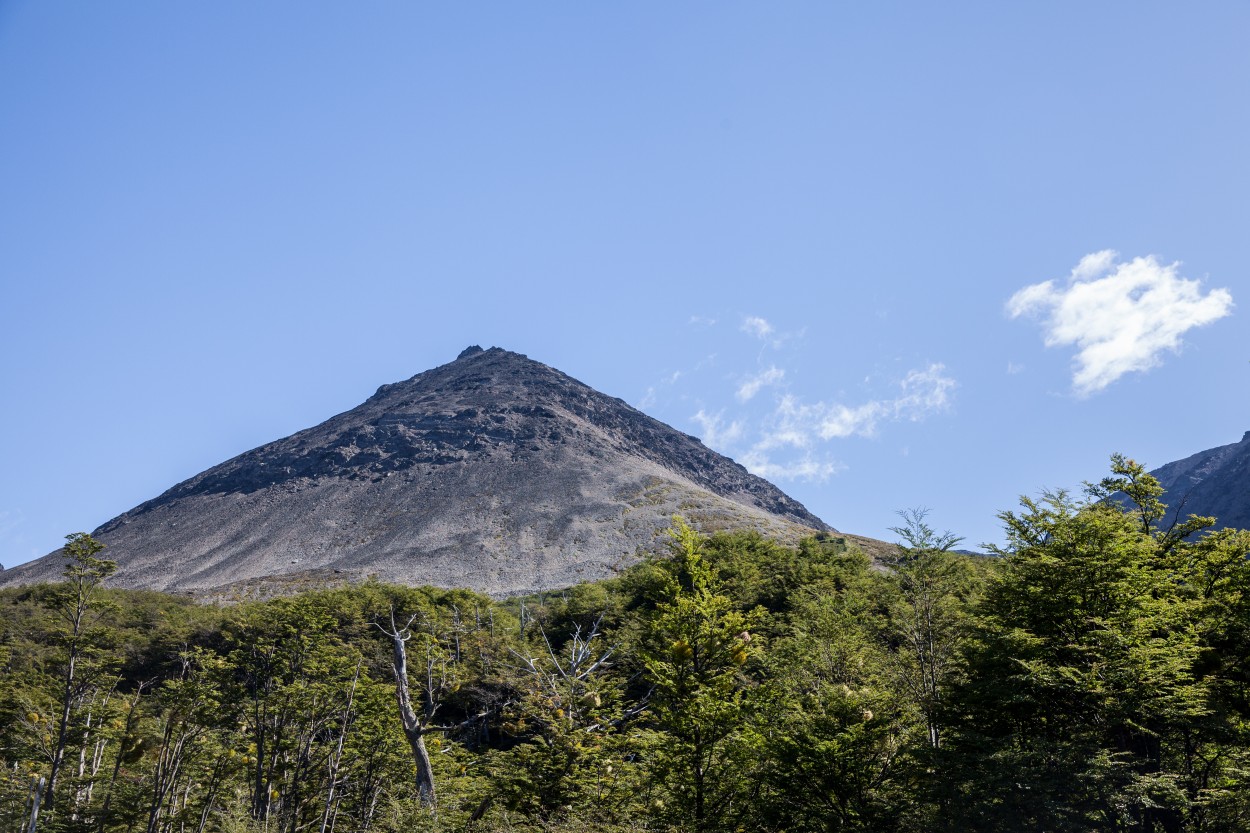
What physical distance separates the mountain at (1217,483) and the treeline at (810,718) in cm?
10450

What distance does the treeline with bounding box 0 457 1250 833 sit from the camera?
12.3 metres

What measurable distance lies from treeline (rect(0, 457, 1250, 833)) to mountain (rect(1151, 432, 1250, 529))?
104502 mm

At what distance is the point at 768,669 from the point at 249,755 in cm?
1554

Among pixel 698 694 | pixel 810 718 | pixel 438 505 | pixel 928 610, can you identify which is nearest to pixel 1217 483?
pixel 438 505

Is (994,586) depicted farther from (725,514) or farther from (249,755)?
(725,514)

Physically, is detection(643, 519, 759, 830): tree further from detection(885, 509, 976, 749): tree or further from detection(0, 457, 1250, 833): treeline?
detection(885, 509, 976, 749): tree

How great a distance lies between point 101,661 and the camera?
1744cm

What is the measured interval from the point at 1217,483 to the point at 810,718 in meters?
181

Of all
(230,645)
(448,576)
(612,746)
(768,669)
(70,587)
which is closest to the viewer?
(612,746)

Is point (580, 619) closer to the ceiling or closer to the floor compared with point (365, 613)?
closer to the floor

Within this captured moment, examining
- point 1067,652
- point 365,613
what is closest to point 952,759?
point 1067,652

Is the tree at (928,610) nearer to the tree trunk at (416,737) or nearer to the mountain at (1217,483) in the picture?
the tree trunk at (416,737)

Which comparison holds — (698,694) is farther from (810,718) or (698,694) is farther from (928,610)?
(928,610)

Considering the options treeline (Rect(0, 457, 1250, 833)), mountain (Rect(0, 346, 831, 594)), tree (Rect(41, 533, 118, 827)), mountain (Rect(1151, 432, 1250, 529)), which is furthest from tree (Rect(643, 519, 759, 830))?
mountain (Rect(1151, 432, 1250, 529))
